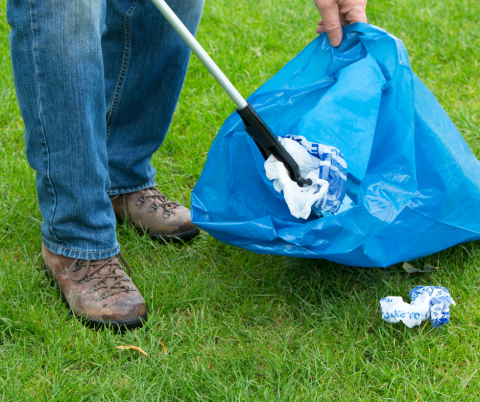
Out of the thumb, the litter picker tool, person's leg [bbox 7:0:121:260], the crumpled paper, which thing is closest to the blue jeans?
person's leg [bbox 7:0:121:260]

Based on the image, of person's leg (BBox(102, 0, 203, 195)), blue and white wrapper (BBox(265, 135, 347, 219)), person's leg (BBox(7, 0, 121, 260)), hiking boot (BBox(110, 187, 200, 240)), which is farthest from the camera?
hiking boot (BBox(110, 187, 200, 240))

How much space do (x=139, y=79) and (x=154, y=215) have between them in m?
0.48

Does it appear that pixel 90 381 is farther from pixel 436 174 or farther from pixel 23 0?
pixel 436 174

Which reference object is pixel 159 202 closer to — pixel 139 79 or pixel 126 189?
pixel 126 189

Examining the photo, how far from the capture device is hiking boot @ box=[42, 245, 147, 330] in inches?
59.0

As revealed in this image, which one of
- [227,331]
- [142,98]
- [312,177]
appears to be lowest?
[227,331]

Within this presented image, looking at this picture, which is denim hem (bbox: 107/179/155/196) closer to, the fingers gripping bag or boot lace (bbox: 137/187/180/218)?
boot lace (bbox: 137/187/180/218)

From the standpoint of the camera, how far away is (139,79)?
1.76 meters

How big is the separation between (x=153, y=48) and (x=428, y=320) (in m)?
1.21

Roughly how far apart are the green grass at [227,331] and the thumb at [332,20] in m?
0.73

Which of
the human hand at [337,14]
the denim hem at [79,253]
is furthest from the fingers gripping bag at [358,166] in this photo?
the denim hem at [79,253]

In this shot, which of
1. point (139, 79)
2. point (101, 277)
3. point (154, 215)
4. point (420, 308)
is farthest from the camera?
point (154, 215)

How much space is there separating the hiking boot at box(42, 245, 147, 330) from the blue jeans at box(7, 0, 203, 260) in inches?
1.6

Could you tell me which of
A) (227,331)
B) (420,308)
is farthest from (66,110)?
(420,308)
